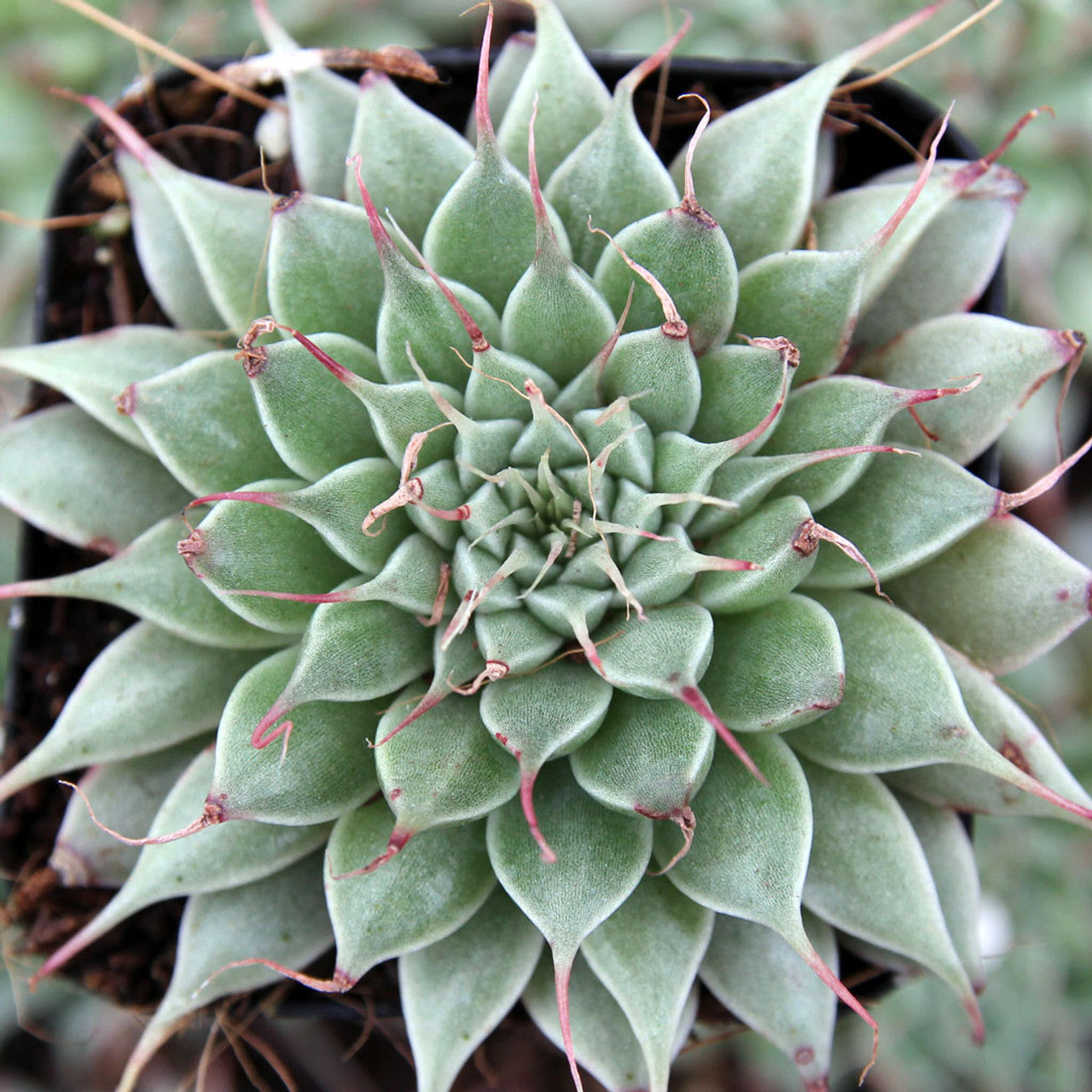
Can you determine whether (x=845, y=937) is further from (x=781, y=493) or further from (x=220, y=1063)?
(x=220, y=1063)

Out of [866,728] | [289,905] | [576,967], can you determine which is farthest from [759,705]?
[289,905]

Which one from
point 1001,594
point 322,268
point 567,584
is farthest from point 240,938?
point 1001,594

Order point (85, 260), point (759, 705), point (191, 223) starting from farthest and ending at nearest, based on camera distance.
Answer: point (85, 260) → point (191, 223) → point (759, 705)

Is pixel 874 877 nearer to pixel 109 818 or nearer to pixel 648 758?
pixel 648 758

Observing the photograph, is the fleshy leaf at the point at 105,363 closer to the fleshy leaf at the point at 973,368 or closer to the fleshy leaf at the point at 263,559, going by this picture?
the fleshy leaf at the point at 263,559

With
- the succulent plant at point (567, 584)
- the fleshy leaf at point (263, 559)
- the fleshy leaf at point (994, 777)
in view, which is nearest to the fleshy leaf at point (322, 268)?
the succulent plant at point (567, 584)

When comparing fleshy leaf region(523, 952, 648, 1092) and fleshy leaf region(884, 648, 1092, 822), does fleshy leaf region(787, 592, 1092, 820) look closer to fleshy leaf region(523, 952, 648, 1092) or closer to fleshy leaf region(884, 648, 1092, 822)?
fleshy leaf region(884, 648, 1092, 822)

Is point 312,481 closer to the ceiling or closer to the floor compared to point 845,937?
closer to the ceiling
